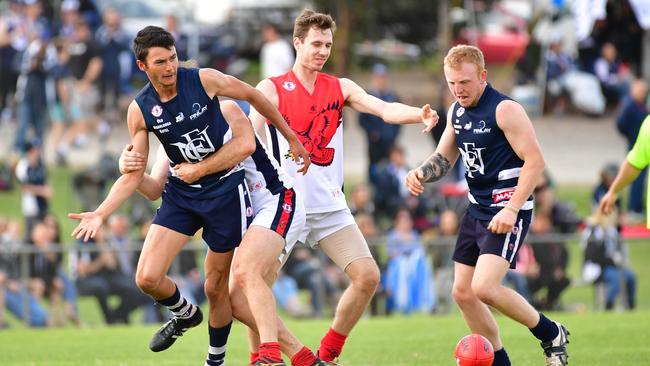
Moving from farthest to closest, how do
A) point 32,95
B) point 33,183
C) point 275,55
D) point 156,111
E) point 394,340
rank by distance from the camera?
1. point 32,95
2. point 275,55
3. point 33,183
4. point 394,340
5. point 156,111

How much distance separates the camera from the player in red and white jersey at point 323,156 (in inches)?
340

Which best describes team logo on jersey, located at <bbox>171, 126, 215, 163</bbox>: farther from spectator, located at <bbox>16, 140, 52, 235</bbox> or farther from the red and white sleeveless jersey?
spectator, located at <bbox>16, 140, 52, 235</bbox>

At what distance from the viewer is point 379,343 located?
11.3 m

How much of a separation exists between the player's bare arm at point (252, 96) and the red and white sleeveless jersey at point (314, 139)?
0.45 meters

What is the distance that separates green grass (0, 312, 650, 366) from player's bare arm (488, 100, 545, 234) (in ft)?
6.05

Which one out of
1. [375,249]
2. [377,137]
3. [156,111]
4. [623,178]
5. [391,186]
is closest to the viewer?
[156,111]

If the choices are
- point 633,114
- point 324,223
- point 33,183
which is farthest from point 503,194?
point 33,183

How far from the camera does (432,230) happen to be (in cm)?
1742

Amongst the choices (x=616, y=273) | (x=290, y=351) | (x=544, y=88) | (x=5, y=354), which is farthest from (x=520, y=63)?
(x=290, y=351)

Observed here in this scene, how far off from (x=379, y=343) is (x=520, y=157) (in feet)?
12.3

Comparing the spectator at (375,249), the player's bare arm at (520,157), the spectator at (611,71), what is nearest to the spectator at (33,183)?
the spectator at (375,249)

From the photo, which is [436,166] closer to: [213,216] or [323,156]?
[323,156]

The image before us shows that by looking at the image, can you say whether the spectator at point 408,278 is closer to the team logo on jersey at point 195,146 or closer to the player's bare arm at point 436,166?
the player's bare arm at point 436,166

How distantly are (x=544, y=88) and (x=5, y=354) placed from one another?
17763 mm
